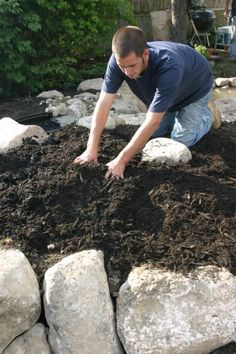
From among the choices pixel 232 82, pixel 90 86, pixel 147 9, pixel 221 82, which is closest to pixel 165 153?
pixel 90 86

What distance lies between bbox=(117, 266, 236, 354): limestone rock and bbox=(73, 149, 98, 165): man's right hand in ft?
3.55

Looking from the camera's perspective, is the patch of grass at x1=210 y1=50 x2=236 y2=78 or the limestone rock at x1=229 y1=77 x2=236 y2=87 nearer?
the limestone rock at x1=229 y1=77 x2=236 y2=87

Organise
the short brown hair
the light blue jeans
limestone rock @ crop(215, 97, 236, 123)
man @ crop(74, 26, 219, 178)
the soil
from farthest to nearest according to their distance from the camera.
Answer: limestone rock @ crop(215, 97, 236, 123) < the light blue jeans < man @ crop(74, 26, 219, 178) < the short brown hair < the soil

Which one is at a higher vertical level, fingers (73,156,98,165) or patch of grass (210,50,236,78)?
fingers (73,156,98,165)

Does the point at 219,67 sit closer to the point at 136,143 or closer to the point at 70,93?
the point at 70,93

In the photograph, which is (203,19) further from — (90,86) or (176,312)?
(176,312)

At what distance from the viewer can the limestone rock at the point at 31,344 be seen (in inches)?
91.1

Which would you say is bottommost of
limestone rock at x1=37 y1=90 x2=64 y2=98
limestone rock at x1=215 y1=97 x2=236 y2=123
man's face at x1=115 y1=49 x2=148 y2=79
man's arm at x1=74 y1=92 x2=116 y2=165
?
limestone rock at x1=215 y1=97 x2=236 y2=123

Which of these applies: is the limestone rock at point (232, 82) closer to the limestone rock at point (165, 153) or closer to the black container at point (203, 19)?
the black container at point (203, 19)

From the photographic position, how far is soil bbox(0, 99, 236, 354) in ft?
8.29

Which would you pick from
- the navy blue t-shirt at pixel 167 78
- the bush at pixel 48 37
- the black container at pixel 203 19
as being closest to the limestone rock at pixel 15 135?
the navy blue t-shirt at pixel 167 78

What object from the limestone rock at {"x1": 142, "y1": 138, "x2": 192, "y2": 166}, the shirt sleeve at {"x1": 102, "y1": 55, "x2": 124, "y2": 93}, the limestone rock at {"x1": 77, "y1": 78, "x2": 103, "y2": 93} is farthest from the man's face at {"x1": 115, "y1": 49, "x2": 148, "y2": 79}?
the limestone rock at {"x1": 77, "y1": 78, "x2": 103, "y2": 93}

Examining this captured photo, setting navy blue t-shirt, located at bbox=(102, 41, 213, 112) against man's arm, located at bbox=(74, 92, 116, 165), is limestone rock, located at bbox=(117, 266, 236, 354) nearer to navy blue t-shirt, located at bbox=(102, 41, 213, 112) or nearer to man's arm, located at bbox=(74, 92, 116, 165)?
man's arm, located at bbox=(74, 92, 116, 165)

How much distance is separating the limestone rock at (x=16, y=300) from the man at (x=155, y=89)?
96cm
